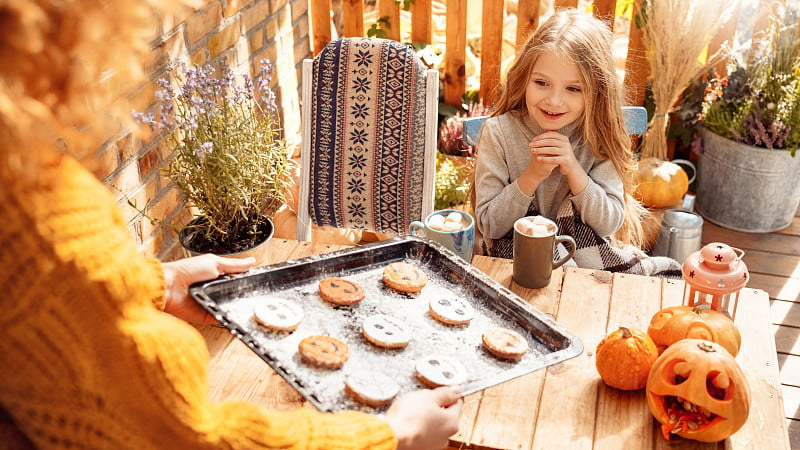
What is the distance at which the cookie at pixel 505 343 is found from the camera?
1393 mm

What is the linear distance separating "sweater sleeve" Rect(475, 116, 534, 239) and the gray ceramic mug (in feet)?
1.40

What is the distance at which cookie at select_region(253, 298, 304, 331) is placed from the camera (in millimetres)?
1432

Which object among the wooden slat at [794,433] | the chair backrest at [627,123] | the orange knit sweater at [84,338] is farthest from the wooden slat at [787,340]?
the orange knit sweater at [84,338]

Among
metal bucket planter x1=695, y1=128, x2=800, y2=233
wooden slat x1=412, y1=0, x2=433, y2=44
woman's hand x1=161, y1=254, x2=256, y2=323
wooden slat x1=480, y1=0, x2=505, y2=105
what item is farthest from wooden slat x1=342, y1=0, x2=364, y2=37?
woman's hand x1=161, y1=254, x2=256, y2=323

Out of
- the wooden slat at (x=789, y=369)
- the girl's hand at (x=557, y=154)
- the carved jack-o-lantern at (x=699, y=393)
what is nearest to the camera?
the carved jack-o-lantern at (x=699, y=393)

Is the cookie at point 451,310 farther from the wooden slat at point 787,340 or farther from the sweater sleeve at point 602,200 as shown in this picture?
the wooden slat at point 787,340

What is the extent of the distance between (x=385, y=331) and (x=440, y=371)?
0.14m

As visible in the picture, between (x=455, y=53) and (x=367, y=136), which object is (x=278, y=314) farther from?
(x=455, y=53)

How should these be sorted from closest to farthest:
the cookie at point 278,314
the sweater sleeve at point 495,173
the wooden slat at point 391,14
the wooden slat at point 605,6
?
1. the cookie at point 278,314
2. the sweater sleeve at point 495,173
3. the wooden slat at point 605,6
4. the wooden slat at point 391,14

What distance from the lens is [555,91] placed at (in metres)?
2.19

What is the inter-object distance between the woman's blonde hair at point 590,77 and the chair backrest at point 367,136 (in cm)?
25

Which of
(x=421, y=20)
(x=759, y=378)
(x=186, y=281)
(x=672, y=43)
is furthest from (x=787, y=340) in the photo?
(x=186, y=281)

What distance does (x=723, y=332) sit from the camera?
151 centimetres

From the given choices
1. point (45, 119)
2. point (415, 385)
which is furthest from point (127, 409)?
point (415, 385)
